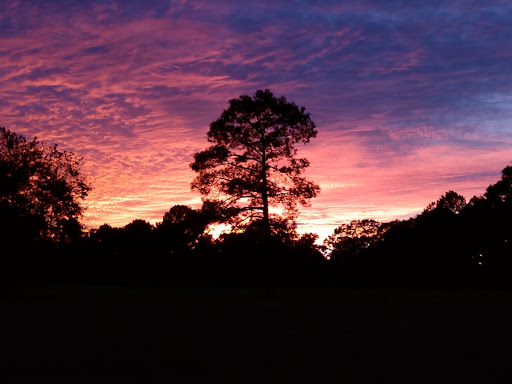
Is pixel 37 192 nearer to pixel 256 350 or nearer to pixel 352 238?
pixel 256 350

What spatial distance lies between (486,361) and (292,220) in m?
25.8

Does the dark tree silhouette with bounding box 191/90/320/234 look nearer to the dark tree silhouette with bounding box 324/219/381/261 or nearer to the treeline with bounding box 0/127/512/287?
the treeline with bounding box 0/127/512/287

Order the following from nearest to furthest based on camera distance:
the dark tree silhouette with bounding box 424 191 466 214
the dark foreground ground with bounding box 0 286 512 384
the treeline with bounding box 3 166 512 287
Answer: the dark foreground ground with bounding box 0 286 512 384 < the treeline with bounding box 3 166 512 287 < the dark tree silhouette with bounding box 424 191 466 214

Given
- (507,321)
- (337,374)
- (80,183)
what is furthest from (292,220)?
(337,374)

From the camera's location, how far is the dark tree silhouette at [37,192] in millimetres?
45938

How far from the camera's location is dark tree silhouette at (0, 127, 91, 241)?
45938 millimetres

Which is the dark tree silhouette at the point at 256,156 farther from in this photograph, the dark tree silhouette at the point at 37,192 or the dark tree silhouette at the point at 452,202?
the dark tree silhouette at the point at 452,202

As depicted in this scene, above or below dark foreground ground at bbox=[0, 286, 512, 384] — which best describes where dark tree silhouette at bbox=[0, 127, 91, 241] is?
above

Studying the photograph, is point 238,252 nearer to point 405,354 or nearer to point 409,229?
point 409,229

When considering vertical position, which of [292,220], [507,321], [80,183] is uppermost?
[80,183]

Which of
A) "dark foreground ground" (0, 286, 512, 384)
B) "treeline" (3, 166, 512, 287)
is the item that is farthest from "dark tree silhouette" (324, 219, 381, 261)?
"dark foreground ground" (0, 286, 512, 384)

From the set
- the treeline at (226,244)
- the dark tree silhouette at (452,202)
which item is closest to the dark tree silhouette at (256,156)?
the treeline at (226,244)

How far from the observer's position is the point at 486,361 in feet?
41.1

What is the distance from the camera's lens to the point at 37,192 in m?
47.5
